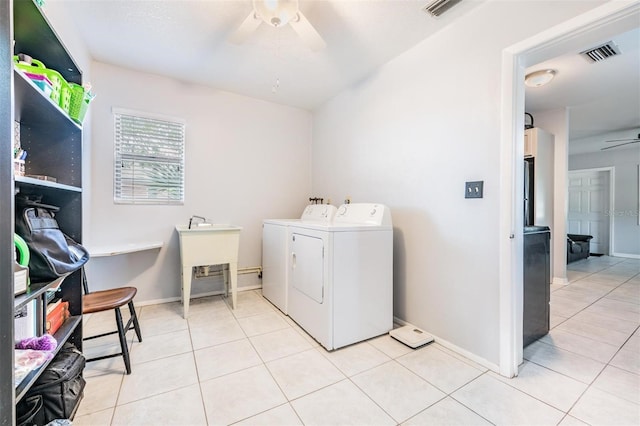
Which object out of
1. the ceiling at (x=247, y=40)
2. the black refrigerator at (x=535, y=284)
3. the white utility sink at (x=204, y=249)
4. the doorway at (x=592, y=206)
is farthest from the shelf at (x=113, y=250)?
the doorway at (x=592, y=206)

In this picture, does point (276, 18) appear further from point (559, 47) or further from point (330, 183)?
point (330, 183)

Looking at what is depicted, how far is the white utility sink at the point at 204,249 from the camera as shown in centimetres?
260

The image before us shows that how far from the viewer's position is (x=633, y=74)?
2.92m

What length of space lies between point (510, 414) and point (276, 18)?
Result: 104 inches

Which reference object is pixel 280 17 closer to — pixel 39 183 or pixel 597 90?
pixel 39 183

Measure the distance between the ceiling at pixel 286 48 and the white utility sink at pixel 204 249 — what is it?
170cm

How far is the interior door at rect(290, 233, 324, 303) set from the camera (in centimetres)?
212

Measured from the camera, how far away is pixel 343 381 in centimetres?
166

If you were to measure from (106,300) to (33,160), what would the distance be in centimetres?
97

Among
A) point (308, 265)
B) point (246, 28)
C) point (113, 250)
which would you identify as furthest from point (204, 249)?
point (246, 28)

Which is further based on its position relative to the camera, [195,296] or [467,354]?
[195,296]

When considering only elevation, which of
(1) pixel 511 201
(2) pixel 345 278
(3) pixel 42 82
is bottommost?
(2) pixel 345 278

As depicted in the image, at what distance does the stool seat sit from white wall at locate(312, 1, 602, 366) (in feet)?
7.22

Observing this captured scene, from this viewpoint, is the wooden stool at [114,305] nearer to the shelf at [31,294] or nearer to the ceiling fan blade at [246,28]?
the shelf at [31,294]
